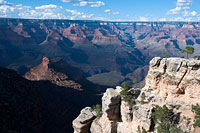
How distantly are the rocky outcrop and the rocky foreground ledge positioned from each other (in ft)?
173

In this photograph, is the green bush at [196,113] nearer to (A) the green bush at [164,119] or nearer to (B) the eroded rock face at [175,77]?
(B) the eroded rock face at [175,77]

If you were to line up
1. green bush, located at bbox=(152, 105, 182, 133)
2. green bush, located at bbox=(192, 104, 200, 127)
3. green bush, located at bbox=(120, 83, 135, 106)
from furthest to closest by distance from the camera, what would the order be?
green bush, located at bbox=(120, 83, 135, 106)
green bush, located at bbox=(152, 105, 182, 133)
green bush, located at bbox=(192, 104, 200, 127)

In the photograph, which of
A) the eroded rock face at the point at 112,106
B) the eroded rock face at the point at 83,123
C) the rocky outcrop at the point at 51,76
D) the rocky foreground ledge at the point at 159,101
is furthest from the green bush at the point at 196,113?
the rocky outcrop at the point at 51,76

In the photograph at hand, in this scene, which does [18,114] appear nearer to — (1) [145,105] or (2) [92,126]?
(2) [92,126]

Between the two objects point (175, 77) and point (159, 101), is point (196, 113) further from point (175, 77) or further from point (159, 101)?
point (175, 77)

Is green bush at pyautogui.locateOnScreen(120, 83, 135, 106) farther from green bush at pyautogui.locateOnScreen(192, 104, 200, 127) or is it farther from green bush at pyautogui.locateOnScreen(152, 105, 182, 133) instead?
green bush at pyautogui.locateOnScreen(192, 104, 200, 127)

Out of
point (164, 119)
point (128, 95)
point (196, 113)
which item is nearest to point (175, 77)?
point (196, 113)

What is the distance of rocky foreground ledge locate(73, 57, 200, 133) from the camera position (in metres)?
30.3

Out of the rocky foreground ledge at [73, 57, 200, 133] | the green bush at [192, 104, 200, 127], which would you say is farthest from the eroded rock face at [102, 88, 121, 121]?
the green bush at [192, 104, 200, 127]

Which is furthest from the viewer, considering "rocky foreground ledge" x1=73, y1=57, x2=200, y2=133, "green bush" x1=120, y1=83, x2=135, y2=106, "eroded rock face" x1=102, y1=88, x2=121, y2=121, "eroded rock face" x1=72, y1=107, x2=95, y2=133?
"eroded rock face" x1=72, y1=107, x2=95, y2=133

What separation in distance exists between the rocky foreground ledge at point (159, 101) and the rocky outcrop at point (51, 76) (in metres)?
52.7

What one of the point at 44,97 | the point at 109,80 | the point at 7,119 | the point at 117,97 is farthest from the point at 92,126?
the point at 109,80

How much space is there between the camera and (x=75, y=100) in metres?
80.2

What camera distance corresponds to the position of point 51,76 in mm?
97125
